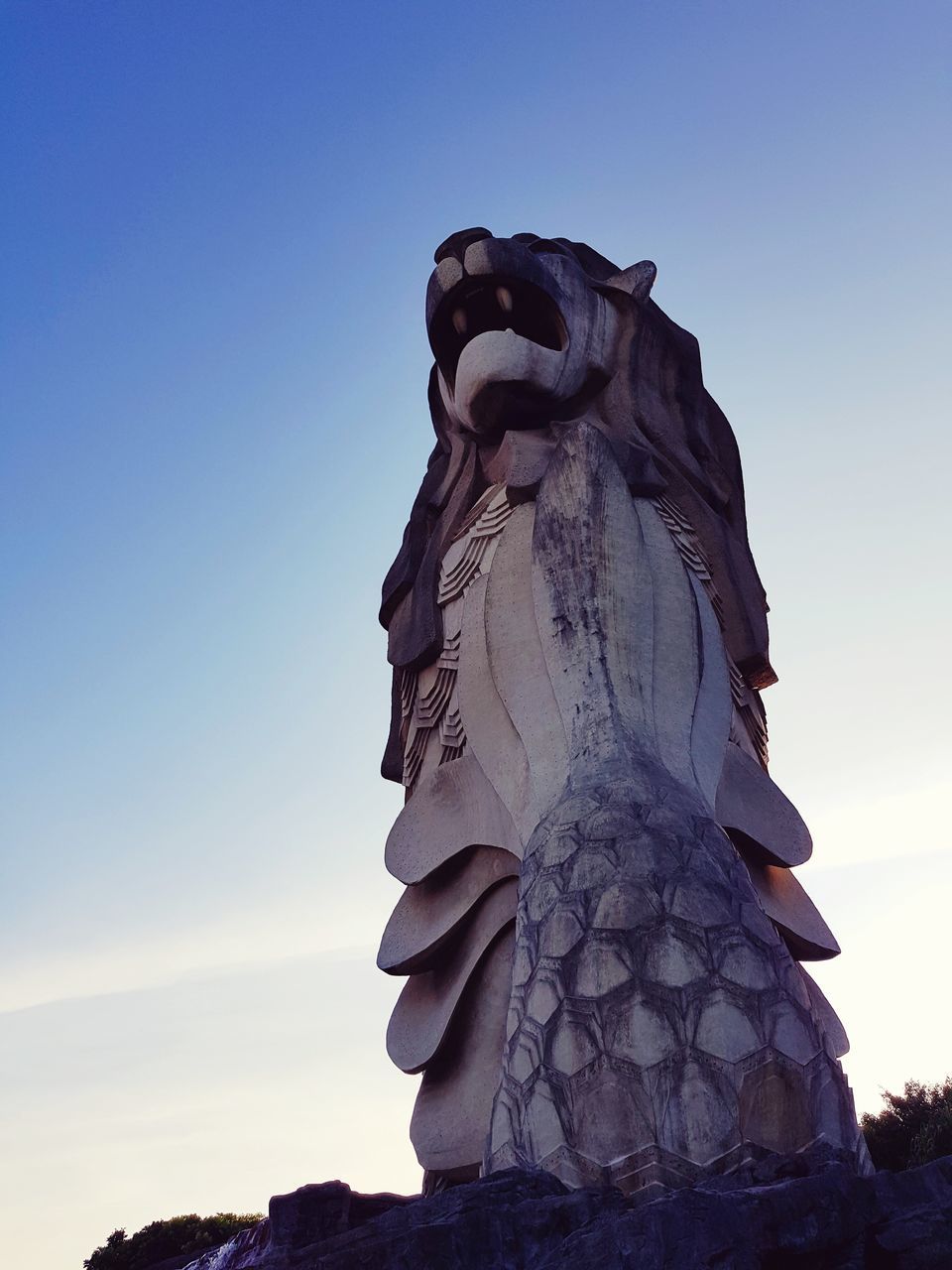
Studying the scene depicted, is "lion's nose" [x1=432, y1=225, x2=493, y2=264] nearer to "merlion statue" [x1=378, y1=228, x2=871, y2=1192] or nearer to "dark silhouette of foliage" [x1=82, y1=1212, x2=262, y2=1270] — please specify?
"merlion statue" [x1=378, y1=228, x2=871, y2=1192]

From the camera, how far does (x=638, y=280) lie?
6594 mm

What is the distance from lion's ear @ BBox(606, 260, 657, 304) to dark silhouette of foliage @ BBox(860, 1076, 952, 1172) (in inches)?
292

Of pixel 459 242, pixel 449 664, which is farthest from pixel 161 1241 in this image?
pixel 459 242

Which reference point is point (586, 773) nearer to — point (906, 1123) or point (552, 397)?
point (552, 397)

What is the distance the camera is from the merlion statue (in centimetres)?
397

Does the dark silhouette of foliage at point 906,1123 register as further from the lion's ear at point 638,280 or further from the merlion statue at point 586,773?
the lion's ear at point 638,280

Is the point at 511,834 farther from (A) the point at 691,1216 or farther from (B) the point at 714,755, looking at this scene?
(A) the point at 691,1216

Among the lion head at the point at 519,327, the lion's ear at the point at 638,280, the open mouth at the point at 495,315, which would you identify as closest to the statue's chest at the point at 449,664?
the lion head at the point at 519,327

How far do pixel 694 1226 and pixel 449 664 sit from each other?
365 cm

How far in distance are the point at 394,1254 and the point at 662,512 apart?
3797 mm

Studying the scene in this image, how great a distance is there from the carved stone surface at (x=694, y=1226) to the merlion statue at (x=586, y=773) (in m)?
0.63

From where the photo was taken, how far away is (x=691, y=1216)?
9.02 ft

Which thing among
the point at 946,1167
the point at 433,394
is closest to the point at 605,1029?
the point at 946,1167

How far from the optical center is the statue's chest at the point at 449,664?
6.13 metres
